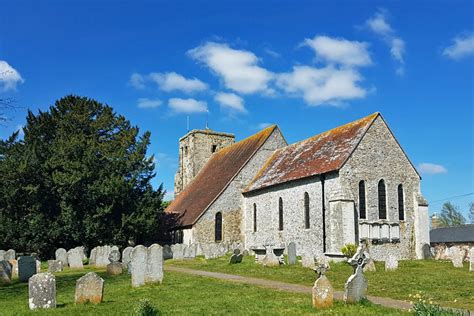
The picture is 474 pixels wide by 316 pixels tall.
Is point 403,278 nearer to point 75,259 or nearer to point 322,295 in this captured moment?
point 322,295

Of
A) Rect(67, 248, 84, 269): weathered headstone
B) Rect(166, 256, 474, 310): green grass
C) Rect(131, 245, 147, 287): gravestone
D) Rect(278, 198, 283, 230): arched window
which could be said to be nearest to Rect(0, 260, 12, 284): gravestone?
Rect(67, 248, 84, 269): weathered headstone

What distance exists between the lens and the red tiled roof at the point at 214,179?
3438cm

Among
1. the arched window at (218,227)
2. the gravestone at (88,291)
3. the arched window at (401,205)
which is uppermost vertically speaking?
the arched window at (401,205)

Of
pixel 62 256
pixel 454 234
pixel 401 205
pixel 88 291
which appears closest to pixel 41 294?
pixel 88 291

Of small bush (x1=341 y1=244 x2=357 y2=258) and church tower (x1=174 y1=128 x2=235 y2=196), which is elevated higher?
church tower (x1=174 y1=128 x2=235 y2=196)

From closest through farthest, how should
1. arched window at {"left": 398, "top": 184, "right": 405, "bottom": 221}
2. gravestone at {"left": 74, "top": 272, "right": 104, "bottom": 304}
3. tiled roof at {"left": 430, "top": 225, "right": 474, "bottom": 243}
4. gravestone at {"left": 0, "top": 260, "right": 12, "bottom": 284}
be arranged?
gravestone at {"left": 74, "top": 272, "right": 104, "bottom": 304}, gravestone at {"left": 0, "top": 260, "right": 12, "bottom": 284}, arched window at {"left": 398, "top": 184, "right": 405, "bottom": 221}, tiled roof at {"left": 430, "top": 225, "right": 474, "bottom": 243}

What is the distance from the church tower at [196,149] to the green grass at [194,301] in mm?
28368

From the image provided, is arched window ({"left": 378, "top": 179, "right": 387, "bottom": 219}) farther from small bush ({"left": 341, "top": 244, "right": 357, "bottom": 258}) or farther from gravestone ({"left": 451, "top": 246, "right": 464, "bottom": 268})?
gravestone ({"left": 451, "top": 246, "right": 464, "bottom": 268})

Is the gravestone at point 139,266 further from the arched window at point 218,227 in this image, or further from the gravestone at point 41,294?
the arched window at point 218,227

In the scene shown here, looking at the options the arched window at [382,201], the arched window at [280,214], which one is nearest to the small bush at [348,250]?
the arched window at [382,201]

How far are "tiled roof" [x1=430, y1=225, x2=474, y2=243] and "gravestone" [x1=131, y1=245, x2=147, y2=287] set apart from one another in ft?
117

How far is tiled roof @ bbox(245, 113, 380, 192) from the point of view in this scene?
2640 centimetres

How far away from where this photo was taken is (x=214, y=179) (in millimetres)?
37781

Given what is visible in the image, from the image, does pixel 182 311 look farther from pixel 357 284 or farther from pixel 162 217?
pixel 162 217
